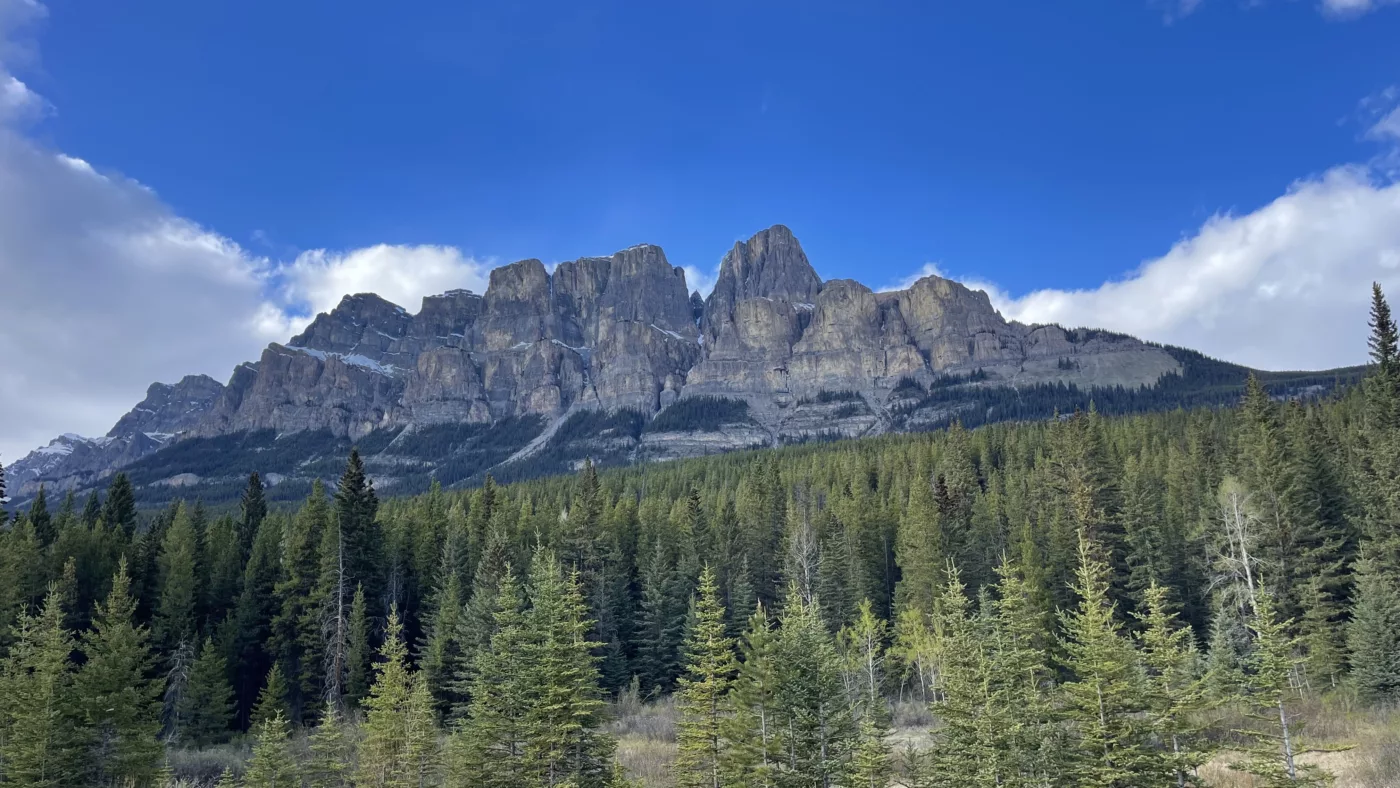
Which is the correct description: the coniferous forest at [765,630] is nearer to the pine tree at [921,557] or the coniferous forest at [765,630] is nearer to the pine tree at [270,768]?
the pine tree at [270,768]

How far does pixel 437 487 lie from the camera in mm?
78500

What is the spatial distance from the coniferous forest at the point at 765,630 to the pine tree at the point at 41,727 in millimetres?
146

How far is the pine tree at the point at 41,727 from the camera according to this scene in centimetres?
2977

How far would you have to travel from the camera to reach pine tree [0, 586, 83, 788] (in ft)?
97.7

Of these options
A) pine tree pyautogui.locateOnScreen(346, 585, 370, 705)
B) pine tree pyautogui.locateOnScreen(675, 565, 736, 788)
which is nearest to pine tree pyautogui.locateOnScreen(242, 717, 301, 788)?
pine tree pyautogui.locateOnScreen(675, 565, 736, 788)

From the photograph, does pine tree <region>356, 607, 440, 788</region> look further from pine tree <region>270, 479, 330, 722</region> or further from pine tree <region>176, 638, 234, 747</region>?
pine tree <region>176, 638, 234, 747</region>

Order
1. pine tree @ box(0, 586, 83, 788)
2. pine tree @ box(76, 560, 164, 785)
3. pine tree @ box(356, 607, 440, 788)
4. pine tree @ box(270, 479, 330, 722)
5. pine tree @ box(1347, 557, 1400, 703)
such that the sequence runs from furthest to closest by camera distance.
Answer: pine tree @ box(270, 479, 330, 722) → pine tree @ box(76, 560, 164, 785) → pine tree @ box(1347, 557, 1400, 703) → pine tree @ box(356, 607, 440, 788) → pine tree @ box(0, 586, 83, 788)

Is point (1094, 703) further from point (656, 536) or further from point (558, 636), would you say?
point (656, 536)

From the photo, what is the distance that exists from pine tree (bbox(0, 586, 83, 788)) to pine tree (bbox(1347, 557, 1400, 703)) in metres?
50.2

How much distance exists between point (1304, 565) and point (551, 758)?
133ft

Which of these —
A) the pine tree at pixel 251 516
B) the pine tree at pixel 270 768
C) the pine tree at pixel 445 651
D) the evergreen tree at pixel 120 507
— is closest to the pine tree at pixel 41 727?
the pine tree at pixel 270 768

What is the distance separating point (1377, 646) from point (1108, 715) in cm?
2077

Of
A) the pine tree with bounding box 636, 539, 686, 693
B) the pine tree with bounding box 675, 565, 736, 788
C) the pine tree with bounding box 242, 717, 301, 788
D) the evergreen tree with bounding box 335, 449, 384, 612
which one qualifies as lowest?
the pine tree with bounding box 636, 539, 686, 693

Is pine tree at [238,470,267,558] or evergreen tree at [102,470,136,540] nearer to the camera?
pine tree at [238,470,267,558]
